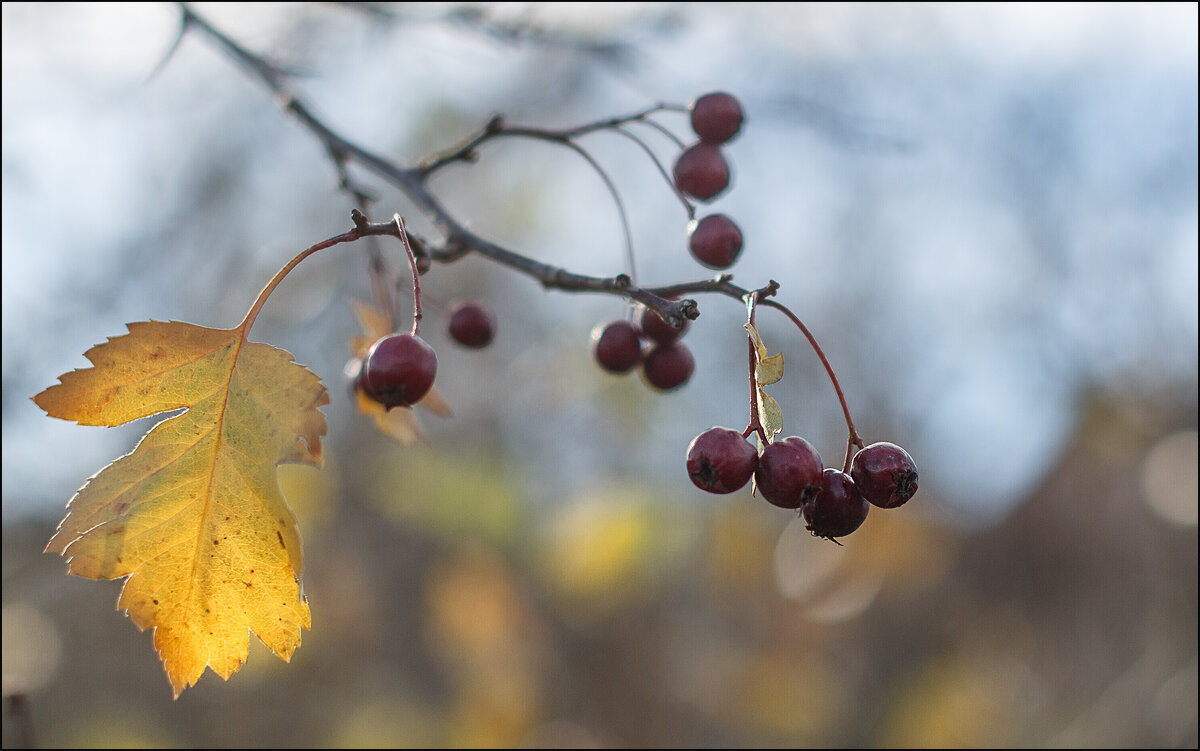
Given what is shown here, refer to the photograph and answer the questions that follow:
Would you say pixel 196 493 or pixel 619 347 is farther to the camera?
pixel 619 347

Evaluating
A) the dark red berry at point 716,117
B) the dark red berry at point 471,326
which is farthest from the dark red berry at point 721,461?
the dark red berry at point 471,326

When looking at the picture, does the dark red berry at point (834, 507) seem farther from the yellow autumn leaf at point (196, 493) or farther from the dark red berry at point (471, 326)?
the dark red berry at point (471, 326)

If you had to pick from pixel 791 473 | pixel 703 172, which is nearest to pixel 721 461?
pixel 791 473

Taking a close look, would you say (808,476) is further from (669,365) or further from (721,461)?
(669,365)

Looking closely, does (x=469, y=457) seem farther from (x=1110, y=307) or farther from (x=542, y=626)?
(x=1110, y=307)

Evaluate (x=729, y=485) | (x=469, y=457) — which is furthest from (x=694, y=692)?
(x=729, y=485)

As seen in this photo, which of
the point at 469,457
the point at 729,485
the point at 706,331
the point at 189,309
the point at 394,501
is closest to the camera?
the point at 729,485
